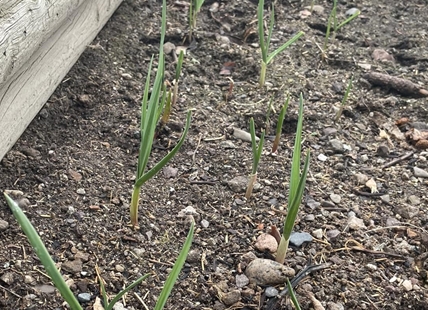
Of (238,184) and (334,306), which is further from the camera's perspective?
(238,184)

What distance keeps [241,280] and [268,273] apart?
0.21 ft

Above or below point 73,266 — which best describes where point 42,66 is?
above

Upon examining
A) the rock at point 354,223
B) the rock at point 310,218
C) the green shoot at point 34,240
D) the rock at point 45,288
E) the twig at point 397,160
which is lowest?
the twig at point 397,160

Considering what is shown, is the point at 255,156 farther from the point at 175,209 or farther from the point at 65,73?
the point at 65,73

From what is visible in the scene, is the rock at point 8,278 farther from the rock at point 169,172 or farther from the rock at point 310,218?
the rock at point 310,218

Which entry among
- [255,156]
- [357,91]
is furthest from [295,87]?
[255,156]

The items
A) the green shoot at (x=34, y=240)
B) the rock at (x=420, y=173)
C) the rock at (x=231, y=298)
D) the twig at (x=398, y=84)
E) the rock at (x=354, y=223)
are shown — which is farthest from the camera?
the twig at (x=398, y=84)

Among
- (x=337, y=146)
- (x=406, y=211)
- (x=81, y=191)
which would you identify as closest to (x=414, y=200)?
(x=406, y=211)

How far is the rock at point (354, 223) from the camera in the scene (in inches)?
59.6

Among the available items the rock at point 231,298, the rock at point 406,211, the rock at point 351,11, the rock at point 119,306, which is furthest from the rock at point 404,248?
the rock at point 351,11

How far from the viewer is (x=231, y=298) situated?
1.28 metres

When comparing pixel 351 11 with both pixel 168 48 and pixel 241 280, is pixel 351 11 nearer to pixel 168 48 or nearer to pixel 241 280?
pixel 168 48

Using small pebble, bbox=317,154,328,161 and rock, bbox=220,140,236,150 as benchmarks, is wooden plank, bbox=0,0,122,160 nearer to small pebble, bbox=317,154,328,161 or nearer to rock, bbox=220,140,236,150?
rock, bbox=220,140,236,150

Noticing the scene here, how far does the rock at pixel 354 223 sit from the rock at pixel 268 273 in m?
0.26
